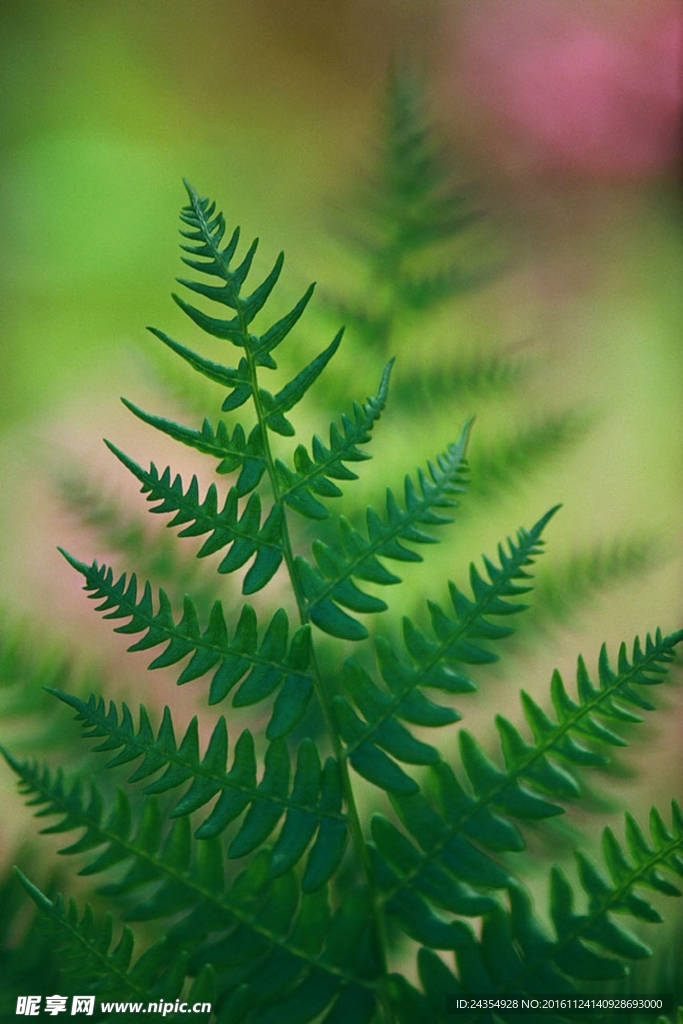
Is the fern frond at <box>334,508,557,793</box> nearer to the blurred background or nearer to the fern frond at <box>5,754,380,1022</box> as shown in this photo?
the fern frond at <box>5,754,380,1022</box>

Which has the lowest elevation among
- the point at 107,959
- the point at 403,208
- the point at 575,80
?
the point at 107,959

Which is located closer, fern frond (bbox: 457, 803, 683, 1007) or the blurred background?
fern frond (bbox: 457, 803, 683, 1007)

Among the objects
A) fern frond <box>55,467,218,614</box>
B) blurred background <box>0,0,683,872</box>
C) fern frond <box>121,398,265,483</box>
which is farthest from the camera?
blurred background <box>0,0,683,872</box>

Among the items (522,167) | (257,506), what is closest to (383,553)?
(257,506)

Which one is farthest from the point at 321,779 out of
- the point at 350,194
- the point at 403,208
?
the point at 350,194

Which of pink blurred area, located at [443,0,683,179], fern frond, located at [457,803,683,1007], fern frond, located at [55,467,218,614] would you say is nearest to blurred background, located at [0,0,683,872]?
pink blurred area, located at [443,0,683,179]

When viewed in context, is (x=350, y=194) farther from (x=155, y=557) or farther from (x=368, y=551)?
(x=368, y=551)

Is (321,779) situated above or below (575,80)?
below

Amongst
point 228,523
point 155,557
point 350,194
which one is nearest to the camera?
point 228,523

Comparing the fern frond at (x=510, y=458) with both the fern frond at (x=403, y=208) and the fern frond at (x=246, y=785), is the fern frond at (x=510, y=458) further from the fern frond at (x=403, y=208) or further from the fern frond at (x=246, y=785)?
the fern frond at (x=246, y=785)
